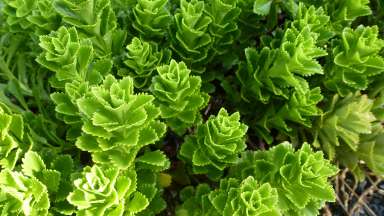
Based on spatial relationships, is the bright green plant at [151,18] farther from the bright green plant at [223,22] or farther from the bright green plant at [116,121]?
the bright green plant at [116,121]

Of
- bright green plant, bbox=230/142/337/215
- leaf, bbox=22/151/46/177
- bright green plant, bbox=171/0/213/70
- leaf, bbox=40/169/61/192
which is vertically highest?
bright green plant, bbox=171/0/213/70

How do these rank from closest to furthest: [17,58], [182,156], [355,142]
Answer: [182,156] → [355,142] → [17,58]

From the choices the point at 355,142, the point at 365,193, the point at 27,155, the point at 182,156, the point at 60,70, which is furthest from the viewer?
the point at 365,193

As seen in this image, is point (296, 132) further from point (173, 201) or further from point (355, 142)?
point (173, 201)

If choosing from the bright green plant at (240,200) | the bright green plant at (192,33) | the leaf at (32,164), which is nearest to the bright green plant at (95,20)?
the bright green plant at (192,33)

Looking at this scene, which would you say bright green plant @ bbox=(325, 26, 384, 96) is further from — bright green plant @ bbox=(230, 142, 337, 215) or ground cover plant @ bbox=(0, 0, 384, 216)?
bright green plant @ bbox=(230, 142, 337, 215)

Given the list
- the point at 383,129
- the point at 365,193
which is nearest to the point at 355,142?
the point at 383,129

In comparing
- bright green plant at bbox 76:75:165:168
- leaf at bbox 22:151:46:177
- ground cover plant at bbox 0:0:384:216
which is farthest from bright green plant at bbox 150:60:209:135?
leaf at bbox 22:151:46:177

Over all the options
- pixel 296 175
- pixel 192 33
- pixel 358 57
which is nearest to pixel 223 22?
pixel 192 33
